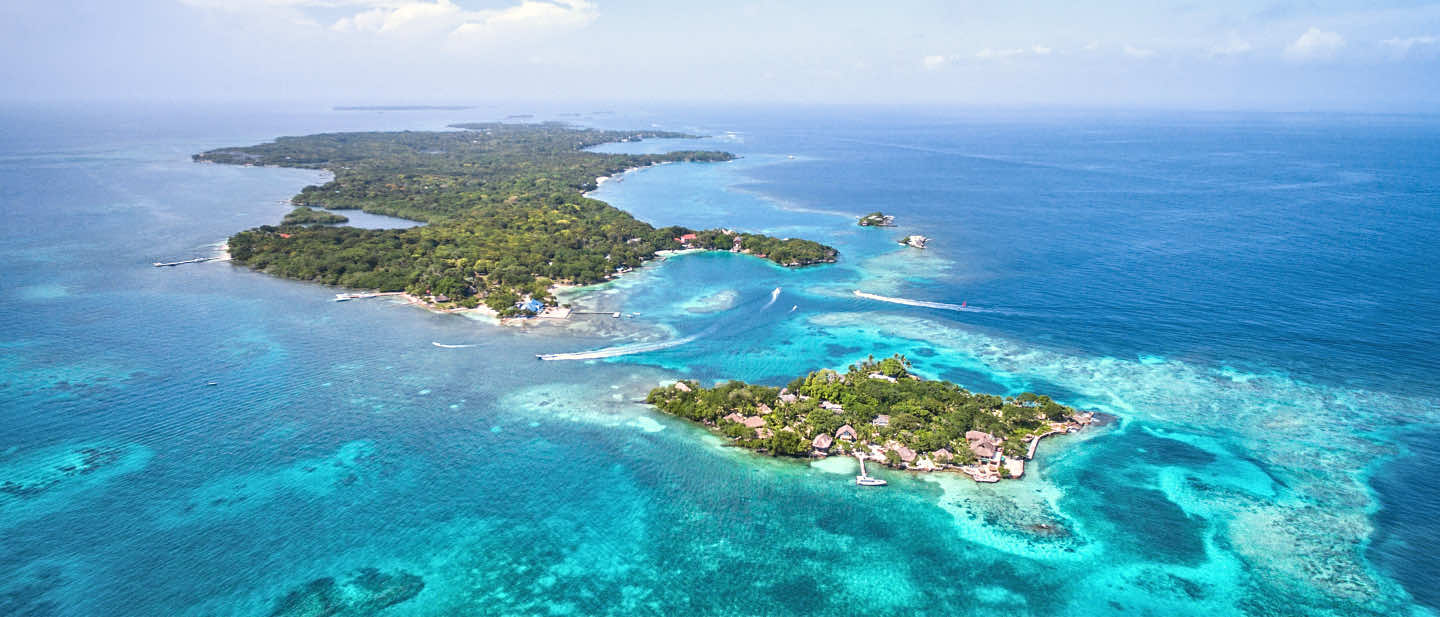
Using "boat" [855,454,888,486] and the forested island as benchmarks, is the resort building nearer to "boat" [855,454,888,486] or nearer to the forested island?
"boat" [855,454,888,486]

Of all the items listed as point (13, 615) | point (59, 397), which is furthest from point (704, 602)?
point (59, 397)

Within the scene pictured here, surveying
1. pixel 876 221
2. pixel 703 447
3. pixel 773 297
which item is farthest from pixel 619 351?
pixel 876 221

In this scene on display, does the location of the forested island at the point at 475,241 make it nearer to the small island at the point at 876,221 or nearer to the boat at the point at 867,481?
the small island at the point at 876,221

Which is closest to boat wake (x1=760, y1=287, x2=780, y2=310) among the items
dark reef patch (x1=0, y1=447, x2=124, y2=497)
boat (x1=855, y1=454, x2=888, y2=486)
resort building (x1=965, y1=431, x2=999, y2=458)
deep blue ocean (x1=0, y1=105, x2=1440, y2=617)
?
deep blue ocean (x1=0, y1=105, x2=1440, y2=617)

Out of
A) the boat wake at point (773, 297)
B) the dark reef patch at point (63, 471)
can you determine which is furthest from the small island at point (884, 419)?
the dark reef patch at point (63, 471)

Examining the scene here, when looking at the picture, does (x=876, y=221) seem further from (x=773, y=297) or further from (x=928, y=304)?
(x=773, y=297)

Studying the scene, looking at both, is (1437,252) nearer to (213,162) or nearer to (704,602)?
(704,602)
